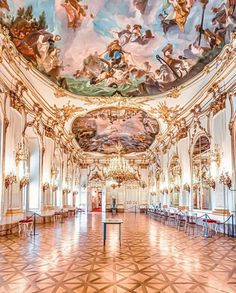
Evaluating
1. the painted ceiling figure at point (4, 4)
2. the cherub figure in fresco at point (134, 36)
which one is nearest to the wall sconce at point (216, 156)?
the cherub figure in fresco at point (134, 36)

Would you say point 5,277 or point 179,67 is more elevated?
point 179,67

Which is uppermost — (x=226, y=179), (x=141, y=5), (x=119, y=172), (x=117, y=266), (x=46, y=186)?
(x=141, y=5)

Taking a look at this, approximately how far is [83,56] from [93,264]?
732 cm

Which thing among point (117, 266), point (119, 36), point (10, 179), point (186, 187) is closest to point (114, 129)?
point (186, 187)

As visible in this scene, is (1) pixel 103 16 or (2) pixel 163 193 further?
(2) pixel 163 193

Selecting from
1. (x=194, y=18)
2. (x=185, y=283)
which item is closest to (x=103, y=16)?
(x=194, y=18)

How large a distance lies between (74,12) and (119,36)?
1.84 metres

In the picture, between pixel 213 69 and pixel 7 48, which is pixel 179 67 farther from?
pixel 7 48

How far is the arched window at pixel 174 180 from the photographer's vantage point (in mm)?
16084

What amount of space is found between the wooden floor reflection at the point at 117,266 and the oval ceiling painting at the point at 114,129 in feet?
30.7

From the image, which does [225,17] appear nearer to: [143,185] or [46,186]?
[46,186]

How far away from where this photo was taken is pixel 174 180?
1705 centimetres

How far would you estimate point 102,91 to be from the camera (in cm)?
1341

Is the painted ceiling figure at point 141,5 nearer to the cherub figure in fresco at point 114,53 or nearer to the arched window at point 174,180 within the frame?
the cherub figure in fresco at point 114,53
